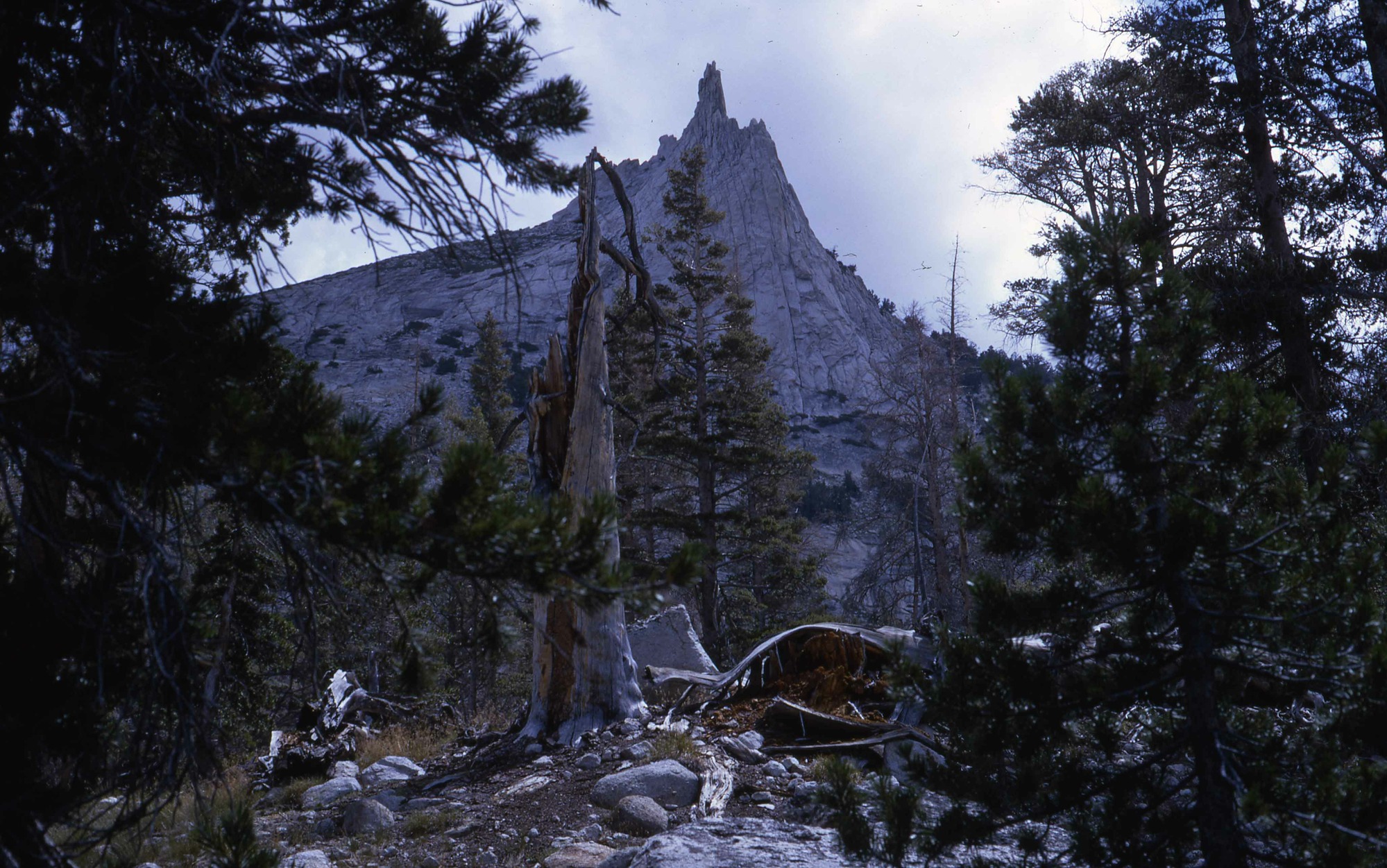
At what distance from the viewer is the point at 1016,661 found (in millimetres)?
3445

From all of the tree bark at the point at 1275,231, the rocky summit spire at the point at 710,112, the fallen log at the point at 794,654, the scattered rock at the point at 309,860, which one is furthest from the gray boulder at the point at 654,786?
the rocky summit spire at the point at 710,112

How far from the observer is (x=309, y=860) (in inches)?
187

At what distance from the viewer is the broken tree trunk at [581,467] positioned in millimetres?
7949

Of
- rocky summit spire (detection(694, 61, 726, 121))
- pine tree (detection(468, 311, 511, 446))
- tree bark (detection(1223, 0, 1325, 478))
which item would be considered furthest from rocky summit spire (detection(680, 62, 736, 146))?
tree bark (detection(1223, 0, 1325, 478))

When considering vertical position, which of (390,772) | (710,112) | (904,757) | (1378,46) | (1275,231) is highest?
(710,112)

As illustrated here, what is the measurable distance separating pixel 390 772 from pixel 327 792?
81 centimetres

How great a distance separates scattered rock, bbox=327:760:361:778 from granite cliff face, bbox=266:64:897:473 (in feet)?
158

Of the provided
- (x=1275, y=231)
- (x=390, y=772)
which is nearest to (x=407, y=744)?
(x=390, y=772)

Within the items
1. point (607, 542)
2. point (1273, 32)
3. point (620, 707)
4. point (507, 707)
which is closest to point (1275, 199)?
point (1273, 32)

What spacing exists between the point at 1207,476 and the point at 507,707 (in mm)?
23525

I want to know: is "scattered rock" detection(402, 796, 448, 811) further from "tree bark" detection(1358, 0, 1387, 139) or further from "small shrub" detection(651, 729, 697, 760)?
"tree bark" detection(1358, 0, 1387, 139)

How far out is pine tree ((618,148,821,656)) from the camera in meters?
21.3

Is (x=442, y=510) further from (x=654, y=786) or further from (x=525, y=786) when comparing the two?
(x=525, y=786)

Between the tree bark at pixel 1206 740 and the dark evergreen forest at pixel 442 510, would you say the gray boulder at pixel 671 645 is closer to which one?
the dark evergreen forest at pixel 442 510
